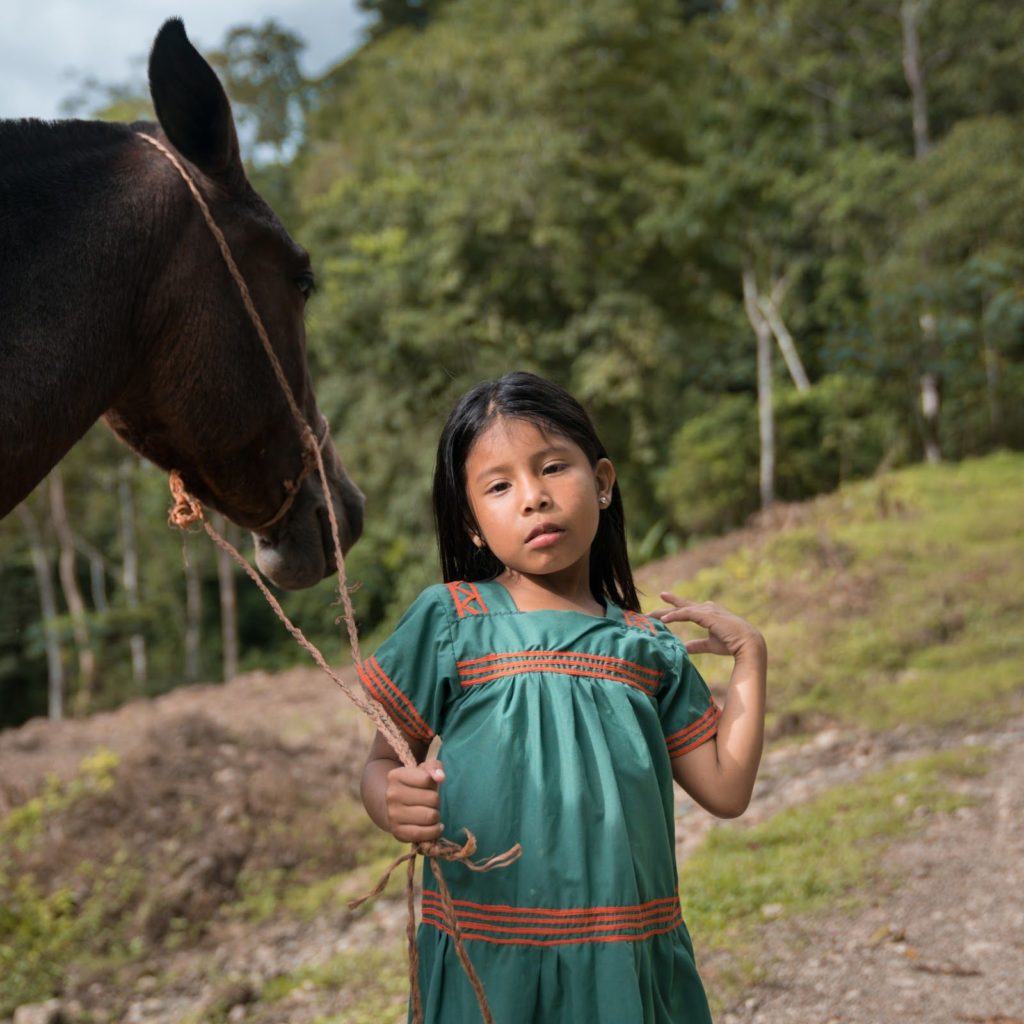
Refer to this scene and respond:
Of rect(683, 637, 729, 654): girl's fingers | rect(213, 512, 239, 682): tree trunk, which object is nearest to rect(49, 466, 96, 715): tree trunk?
rect(213, 512, 239, 682): tree trunk

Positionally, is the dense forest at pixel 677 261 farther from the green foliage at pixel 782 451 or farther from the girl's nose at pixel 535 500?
the girl's nose at pixel 535 500

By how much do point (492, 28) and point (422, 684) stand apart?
2552 cm

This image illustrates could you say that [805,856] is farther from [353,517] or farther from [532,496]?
[532,496]

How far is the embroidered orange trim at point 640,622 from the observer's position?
5.68 feet

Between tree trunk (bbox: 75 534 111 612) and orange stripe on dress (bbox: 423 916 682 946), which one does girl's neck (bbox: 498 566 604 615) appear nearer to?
orange stripe on dress (bbox: 423 916 682 946)

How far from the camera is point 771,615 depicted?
10.4 meters

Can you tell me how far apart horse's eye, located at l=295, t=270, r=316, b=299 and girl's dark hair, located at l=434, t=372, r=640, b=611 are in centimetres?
60

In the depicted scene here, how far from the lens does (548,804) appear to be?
1.48 m

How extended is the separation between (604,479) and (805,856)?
3.30 meters

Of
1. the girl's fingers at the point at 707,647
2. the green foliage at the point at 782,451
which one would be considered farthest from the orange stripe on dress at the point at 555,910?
the green foliage at the point at 782,451

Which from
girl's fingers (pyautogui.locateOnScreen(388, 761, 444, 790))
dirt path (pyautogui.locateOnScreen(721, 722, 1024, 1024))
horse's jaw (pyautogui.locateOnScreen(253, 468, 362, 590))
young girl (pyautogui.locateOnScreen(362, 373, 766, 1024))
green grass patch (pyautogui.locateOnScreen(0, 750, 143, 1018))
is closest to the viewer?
girl's fingers (pyautogui.locateOnScreen(388, 761, 444, 790))

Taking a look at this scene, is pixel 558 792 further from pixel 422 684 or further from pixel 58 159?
pixel 58 159

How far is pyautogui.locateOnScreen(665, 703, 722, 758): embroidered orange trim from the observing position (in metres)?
1.67

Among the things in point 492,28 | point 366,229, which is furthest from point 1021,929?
point 492,28
